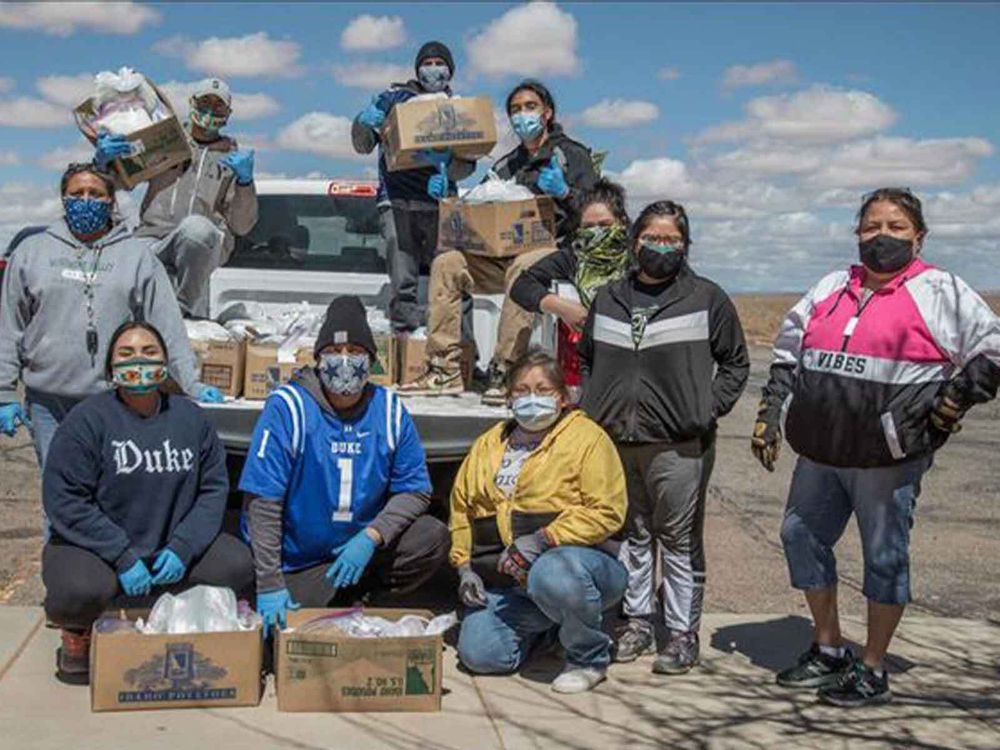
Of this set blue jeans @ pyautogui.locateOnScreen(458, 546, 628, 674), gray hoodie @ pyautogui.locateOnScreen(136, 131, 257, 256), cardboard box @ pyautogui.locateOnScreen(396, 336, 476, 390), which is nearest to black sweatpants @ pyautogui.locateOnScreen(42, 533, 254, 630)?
blue jeans @ pyautogui.locateOnScreen(458, 546, 628, 674)

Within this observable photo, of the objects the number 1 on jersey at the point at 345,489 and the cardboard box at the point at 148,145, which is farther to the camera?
the cardboard box at the point at 148,145

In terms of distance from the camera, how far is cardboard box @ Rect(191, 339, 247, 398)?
610cm

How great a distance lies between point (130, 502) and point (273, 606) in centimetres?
68

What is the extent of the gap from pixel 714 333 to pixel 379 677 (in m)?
1.91

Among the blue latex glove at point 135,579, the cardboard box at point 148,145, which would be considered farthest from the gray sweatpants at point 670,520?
the cardboard box at point 148,145

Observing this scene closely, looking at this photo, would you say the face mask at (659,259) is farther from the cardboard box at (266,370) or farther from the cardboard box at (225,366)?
the cardboard box at (225,366)

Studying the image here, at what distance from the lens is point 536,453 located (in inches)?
211

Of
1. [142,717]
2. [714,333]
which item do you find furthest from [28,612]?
[714,333]

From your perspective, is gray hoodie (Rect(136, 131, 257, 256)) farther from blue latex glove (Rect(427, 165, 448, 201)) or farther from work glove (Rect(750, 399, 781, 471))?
work glove (Rect(750, 399, 781, 471))

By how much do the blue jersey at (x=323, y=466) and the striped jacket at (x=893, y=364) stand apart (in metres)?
1.65

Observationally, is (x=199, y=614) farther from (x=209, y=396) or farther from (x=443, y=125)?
(x=443, y=125)

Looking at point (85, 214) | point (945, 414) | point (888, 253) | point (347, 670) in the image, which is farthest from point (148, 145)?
point (945, 414)

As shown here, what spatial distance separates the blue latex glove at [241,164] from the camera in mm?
6988

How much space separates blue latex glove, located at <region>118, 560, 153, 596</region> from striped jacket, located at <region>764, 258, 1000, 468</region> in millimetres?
2600
